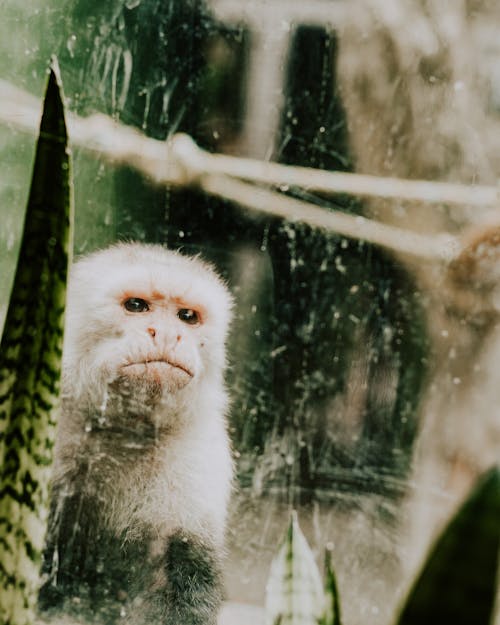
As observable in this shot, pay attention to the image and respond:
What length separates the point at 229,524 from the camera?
1.10 m

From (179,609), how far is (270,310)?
20.6 inches

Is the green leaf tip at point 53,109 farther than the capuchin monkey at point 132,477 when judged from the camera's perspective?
No

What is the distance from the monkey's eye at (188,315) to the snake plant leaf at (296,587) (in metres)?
0.49

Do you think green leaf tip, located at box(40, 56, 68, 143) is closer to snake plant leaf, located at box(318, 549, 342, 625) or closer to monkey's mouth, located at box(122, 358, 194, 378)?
snake plant leaf, located at box(318, 549, 342, 625)

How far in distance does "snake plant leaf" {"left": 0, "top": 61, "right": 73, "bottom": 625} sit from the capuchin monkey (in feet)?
1.76

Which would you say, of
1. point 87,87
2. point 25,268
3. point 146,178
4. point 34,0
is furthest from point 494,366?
point 25,268

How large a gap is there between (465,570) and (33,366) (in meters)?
0.22

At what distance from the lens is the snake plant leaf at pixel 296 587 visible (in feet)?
1.64

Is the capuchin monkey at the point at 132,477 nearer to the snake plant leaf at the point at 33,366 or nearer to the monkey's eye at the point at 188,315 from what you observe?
the monkey's eye at the point at 188,315

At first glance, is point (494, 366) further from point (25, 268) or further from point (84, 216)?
point (25, 268)

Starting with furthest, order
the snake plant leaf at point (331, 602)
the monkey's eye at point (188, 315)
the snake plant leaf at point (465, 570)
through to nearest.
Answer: the monkey's eye at point (188, 315)
the snake plant leaf at point (331, 602)
the snake plant leaf at point (465, 570)

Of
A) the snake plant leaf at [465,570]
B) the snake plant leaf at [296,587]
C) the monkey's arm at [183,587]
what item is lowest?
the monkey's arm at [183,587]

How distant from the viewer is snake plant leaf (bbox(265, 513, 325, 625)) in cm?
50

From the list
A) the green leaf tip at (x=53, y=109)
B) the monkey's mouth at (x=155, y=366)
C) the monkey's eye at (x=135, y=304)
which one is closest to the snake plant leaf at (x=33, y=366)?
the green leaf tip at (x=53, y=109)
